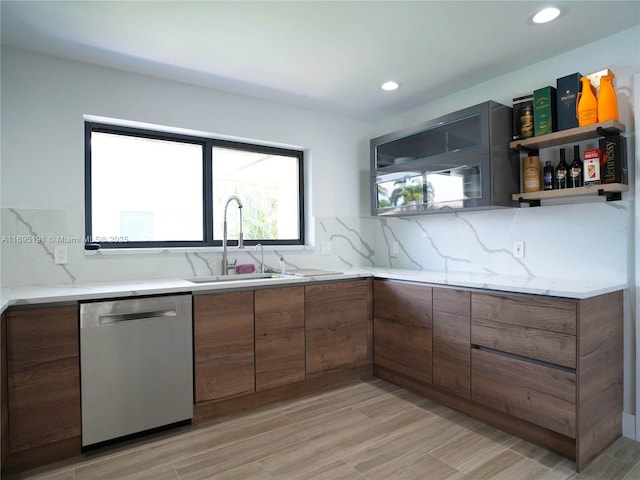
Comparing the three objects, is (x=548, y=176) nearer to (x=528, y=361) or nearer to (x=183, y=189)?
(x=528, y=361)

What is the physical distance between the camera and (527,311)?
6.84ft

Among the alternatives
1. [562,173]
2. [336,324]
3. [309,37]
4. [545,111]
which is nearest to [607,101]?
[545,111]

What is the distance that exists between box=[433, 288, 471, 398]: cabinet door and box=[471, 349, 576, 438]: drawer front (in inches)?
2.6

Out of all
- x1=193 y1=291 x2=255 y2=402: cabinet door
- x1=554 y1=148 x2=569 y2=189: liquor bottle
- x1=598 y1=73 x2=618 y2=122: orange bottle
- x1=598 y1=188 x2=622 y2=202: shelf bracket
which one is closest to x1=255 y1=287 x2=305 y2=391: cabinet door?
x1=193 y1=291 x2=255 y2=402: cabinet door

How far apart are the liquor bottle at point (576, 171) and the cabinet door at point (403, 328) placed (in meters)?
1.04

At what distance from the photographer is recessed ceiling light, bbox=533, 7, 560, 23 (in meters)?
1.98

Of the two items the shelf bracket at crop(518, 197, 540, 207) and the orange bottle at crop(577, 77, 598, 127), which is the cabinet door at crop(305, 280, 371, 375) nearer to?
the shelf bracket at crop(518, 197, 540, 207)

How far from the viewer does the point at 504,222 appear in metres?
2.78

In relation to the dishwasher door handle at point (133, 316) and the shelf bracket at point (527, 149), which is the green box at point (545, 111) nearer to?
the shelf bracket at point (527, 149)

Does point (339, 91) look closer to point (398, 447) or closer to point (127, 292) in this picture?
point (127, 292)

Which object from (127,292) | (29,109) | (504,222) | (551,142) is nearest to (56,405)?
(127,292)

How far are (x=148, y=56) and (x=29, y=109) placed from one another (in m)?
0.75

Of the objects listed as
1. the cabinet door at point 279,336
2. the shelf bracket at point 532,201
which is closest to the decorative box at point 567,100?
the shelf bracket at point 532,201

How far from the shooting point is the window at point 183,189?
269cm
